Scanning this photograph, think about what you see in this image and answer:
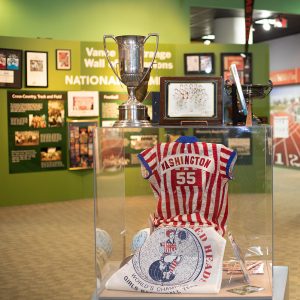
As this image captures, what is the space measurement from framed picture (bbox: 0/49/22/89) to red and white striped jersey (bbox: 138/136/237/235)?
6.84 meters

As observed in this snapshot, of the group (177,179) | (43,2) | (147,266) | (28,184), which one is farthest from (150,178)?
(43,2)

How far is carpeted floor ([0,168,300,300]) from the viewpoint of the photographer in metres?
4.70

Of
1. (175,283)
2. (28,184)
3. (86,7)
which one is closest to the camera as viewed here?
(175,283)

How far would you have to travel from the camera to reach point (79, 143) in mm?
9414

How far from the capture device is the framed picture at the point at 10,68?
878 centimetres

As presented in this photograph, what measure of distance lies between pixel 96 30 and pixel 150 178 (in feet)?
→ 25.4

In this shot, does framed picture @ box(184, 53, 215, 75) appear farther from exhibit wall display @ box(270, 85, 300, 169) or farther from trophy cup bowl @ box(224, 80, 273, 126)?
trophy cup bowl @ box(224, 80, 273, 126)

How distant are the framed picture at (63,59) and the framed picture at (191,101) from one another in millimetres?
6898

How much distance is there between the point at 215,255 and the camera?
221cm

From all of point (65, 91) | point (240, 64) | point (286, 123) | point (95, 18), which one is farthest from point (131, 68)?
point (286, 123)

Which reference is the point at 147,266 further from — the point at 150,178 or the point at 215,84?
the point at 215,84

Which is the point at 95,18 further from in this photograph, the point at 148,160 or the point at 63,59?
the point at 148,160

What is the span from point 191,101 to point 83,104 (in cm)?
702

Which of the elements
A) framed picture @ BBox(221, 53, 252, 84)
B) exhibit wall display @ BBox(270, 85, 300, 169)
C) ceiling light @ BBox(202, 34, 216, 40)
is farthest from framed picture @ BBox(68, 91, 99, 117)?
ceiling light @ BBox(202, 34, 216, 40)
